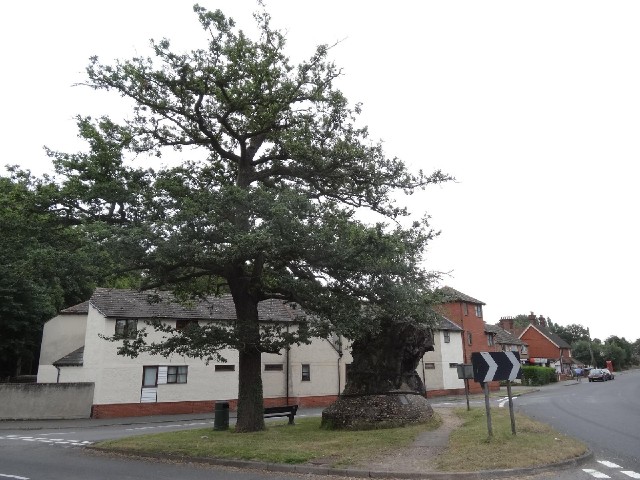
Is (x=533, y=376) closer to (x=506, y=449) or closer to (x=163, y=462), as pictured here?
(x=506, y=449)

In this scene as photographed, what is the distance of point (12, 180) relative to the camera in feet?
49.8

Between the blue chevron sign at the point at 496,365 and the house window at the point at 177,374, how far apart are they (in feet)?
71.6

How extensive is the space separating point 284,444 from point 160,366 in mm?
18315

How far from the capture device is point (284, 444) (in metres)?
12.9

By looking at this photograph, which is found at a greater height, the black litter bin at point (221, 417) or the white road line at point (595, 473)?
the black litter bin at point (221, 417)

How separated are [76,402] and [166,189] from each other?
727 inches

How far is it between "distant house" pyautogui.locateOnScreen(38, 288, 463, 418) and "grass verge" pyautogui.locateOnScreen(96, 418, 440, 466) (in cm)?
869

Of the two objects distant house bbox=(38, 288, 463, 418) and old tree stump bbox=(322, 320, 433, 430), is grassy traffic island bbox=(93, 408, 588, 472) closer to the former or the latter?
old tree stump bbox=(322, 320, 433, 430)

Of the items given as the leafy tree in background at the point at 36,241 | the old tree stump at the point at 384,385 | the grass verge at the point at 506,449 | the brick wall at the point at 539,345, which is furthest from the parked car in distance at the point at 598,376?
the leafy tree in background at the point at 36,241

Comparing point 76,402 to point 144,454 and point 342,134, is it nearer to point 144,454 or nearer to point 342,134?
point 144,454

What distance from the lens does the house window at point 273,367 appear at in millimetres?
32062

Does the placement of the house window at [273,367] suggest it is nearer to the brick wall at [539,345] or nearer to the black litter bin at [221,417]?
the black litter bin at [221,417]

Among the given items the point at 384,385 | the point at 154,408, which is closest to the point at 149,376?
the point at 154,408

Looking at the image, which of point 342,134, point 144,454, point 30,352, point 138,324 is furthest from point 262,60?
point 30,352
